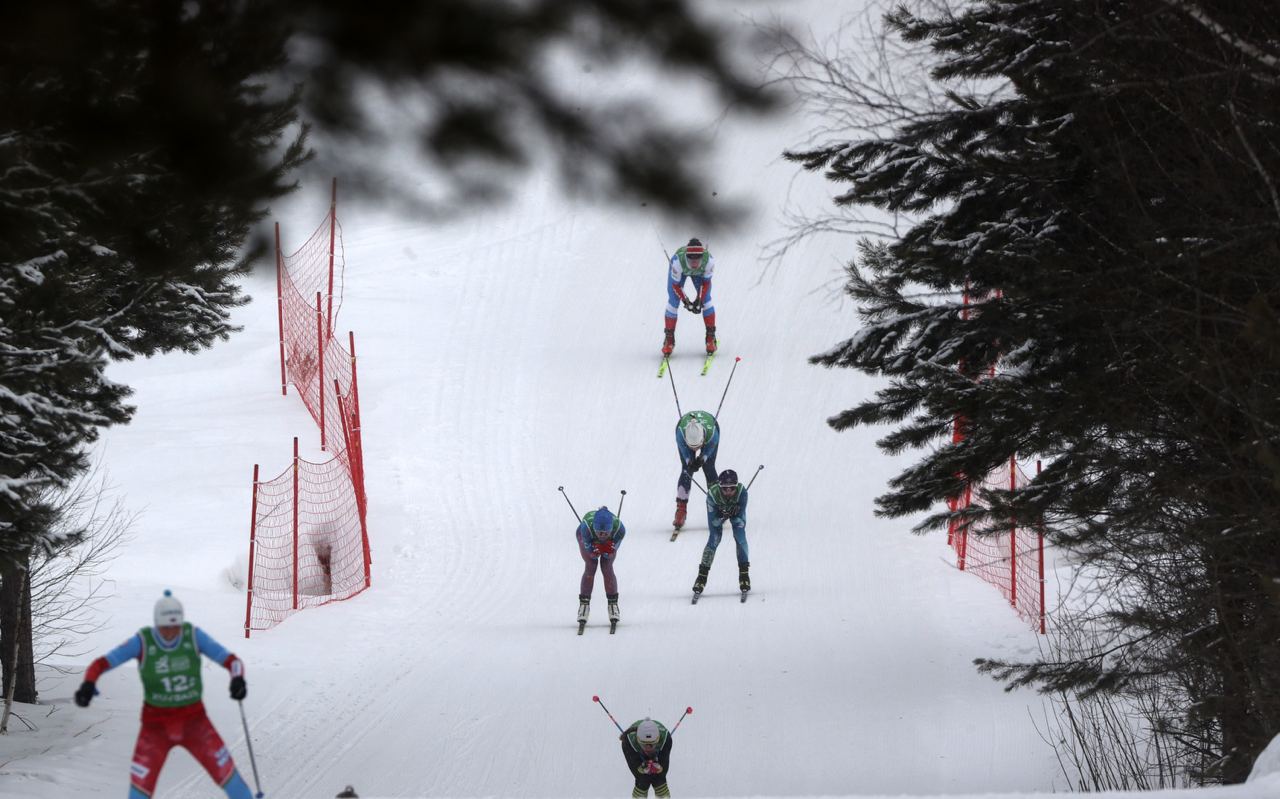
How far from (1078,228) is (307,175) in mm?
6634

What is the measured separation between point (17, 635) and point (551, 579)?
631cm

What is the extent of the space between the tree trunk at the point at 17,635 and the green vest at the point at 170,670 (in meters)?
3.60

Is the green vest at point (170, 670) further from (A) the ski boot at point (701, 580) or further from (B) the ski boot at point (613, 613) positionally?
(A) the ski boot at point (701, 580)

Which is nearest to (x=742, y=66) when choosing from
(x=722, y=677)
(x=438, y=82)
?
(x=438, y=82)

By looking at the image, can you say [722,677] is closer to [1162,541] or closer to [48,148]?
[1162,541]

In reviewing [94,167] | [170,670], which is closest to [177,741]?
[170,670]

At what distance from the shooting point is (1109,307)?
7906mm

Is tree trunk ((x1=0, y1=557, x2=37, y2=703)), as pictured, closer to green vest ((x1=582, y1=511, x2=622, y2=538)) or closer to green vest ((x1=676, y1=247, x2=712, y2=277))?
green vest ((x1=582, y1=511, x2=622, y2=538))

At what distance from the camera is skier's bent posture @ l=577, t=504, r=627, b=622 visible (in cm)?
1336

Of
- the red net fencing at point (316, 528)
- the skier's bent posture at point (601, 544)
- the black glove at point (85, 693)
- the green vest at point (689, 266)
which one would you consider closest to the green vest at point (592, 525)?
the skier's bent posture at point (601, 544)

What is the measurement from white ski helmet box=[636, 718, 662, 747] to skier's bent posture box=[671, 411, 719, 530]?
7910 mm

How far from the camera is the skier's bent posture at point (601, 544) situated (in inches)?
526

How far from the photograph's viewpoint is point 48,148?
15.3 feet

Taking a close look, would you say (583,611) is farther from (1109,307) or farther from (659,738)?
(1109,307)
